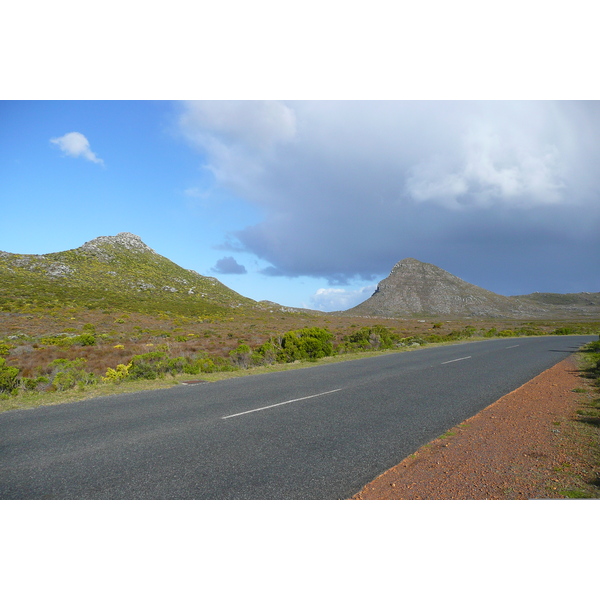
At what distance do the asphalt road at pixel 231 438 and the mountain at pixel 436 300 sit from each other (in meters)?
126

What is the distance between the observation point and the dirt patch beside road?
4.15 metres

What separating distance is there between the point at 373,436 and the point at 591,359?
580 inches

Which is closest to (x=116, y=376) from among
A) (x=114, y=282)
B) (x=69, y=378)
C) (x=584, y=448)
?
(x=69, y=378)

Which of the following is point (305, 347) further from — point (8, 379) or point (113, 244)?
point (113, 244)

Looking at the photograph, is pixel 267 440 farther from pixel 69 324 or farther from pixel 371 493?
pixel 69 324

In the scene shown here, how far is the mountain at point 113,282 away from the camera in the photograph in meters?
50.2

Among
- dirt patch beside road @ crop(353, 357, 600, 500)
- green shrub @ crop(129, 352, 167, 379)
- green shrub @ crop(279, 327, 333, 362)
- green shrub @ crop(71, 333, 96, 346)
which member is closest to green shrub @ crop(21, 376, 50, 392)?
green shrub @ crop(129, 352, 167, 379)

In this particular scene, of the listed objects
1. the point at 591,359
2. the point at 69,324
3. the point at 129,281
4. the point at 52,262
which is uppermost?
the point at 52,262

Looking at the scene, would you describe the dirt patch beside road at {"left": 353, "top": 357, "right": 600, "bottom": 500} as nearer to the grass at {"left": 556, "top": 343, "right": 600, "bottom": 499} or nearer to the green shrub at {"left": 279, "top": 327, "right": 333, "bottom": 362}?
the grass at {"left": 556, "top": 343, "right": 600, "bottom": 499}

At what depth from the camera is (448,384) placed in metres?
10.9

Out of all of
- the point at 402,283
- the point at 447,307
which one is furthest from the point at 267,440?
the point at 402,283

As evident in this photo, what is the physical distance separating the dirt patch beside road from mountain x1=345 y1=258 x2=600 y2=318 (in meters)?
128

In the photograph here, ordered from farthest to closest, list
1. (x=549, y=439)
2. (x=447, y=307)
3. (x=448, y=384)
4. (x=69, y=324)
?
(x=447, y=307) → (x=69, y=324) → (x=448, y=384) → (x=549, y=439)

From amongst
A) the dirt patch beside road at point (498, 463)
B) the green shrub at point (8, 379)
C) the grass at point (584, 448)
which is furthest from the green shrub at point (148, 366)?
the grass at point (584, 448)
